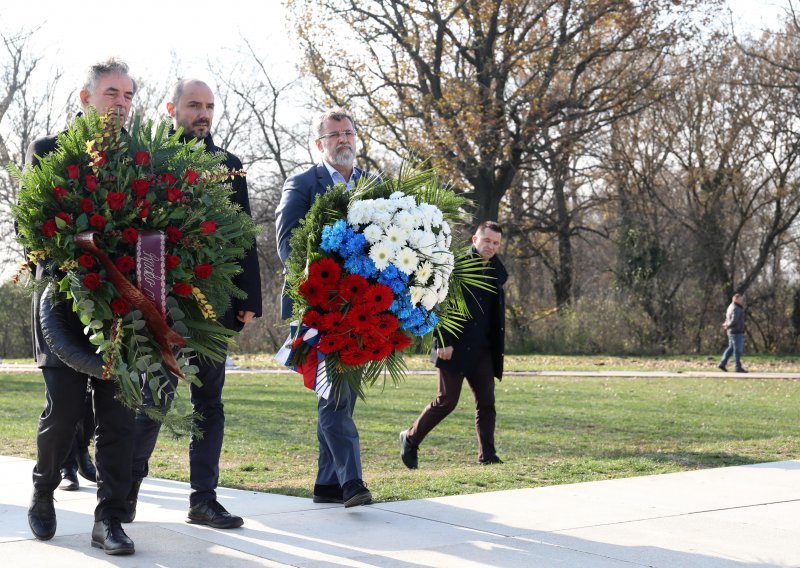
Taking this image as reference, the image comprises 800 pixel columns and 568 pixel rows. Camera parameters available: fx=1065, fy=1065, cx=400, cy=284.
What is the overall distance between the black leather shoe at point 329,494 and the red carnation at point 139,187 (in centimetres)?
240

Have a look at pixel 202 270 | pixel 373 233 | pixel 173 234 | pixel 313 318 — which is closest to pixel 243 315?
pixel 313 318

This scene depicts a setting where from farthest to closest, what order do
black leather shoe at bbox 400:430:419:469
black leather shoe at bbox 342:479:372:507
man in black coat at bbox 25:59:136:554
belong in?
1. black leather shoe at bbox 400:430:419:469
2. black leather shoe at bbox 342:479:372:507
3. man in black coat at bbox 25:59:136:554

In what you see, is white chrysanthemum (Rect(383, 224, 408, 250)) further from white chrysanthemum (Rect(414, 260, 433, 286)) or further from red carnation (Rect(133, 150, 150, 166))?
red carnation (Rect(133, 150, 150, 166))

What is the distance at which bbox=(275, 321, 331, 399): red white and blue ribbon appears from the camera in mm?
5812

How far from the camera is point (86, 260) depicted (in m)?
4.65

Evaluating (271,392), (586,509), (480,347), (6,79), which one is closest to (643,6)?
(271,392)

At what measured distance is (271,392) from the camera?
63.0 ft

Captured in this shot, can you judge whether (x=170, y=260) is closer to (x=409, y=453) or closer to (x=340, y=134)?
(x=340, y=134)

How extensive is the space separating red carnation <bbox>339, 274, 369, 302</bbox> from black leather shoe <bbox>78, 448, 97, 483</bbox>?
2796mm

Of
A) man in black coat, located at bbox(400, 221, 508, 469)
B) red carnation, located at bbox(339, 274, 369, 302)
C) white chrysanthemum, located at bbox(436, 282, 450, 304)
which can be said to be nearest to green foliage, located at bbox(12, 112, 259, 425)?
red carnation, located at bbox(339, 274, 369, 302)

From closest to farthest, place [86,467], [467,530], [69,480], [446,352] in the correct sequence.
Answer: [467,530]
[69,480]
[86,467]
[446,352]

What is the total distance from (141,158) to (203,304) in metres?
0.72

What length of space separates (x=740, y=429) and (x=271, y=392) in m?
9.11

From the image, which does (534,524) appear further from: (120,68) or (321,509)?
(120,68)
